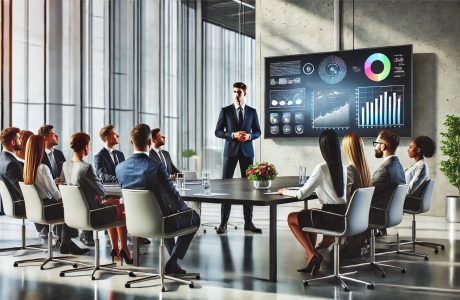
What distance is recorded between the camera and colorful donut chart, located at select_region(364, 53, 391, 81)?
9062 mm

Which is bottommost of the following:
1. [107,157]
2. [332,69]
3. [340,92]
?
[107,157]

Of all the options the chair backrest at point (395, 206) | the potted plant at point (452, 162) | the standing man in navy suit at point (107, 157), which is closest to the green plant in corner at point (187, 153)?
the potted plant at point (452, 162)

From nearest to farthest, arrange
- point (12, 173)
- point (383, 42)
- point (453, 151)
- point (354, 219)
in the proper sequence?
point (354, 219) → point (12, 173) → point (453, 151) → point (383, 42)

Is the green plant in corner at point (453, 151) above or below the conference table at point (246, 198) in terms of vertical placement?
above

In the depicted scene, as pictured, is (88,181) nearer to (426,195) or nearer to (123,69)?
(426,195)

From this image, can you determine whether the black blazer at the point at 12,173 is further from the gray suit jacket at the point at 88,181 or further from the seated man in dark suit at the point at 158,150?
the seated man in dark suit at the point at 158,150

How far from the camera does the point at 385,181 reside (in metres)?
5.19

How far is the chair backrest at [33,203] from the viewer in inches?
200

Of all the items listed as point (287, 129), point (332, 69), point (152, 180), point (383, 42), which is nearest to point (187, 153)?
point (287, 129)

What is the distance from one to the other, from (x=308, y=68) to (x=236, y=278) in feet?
18.7

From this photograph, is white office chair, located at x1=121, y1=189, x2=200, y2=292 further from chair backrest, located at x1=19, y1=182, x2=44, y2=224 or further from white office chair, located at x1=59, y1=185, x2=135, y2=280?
chair backrest, located at x1=19, y1=182, x2=44, y2=224

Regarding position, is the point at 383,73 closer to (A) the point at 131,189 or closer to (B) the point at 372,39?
(B) the point at 372,39

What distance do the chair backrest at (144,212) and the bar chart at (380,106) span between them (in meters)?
5.72

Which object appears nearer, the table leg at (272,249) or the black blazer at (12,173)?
the table leg at (272,249)
